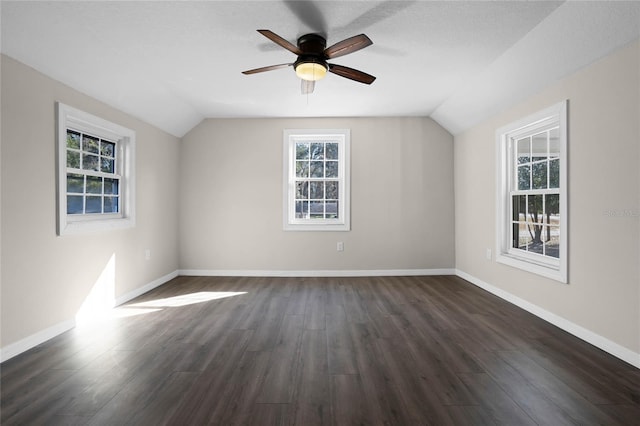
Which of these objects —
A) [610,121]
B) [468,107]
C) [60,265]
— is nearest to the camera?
[610,121]

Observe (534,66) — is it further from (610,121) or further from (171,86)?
(171,86)

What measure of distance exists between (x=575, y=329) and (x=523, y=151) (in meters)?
1.96

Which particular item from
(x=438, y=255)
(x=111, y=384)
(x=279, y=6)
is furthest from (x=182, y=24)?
(x=438, y=255)

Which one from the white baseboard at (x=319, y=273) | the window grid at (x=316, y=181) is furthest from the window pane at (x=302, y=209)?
the white baseboard at (x=319, y=273)

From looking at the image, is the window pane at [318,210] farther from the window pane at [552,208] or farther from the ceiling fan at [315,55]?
the window pane at [552,208]

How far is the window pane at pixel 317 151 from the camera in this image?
4996 mm

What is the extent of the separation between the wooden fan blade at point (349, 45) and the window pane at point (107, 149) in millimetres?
2777

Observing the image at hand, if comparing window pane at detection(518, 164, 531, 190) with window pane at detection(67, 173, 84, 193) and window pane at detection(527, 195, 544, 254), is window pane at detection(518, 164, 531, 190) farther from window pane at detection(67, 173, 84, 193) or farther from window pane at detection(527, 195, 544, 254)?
window pane at detection(67, 173, 84, 193)

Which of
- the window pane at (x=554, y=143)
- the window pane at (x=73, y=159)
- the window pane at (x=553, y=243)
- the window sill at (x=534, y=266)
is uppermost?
the window pane at (x=554, y=143)

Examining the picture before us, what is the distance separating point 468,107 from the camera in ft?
13.1

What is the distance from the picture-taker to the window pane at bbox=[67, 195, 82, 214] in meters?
2.96

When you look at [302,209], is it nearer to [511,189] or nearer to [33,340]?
[511,189]

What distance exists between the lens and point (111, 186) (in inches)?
142

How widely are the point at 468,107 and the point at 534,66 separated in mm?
1200
